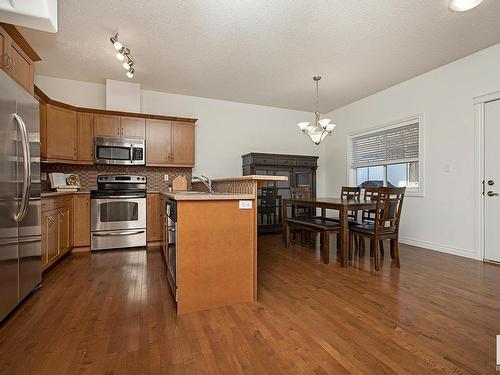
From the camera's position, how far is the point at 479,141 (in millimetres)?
3318

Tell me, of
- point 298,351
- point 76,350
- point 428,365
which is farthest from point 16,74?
point 428,365

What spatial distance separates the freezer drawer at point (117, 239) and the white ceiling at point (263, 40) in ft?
8.04

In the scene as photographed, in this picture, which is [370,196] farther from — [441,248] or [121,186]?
[121,186]

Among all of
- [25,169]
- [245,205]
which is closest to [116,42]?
[25,169]

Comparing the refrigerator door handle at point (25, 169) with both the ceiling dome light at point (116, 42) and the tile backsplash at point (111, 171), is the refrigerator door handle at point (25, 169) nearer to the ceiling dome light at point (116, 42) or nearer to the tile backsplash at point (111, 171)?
the ceiling dome light at point (116, 42)

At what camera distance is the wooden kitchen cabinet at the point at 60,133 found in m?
3.62

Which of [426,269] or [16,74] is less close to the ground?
[16,74]

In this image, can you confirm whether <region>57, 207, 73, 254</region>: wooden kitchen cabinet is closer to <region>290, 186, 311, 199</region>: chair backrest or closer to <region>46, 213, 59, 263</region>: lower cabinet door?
<region>46, 213, 59, 263</region>: lower cabinet door

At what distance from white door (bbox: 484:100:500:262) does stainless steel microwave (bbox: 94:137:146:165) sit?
4.90m

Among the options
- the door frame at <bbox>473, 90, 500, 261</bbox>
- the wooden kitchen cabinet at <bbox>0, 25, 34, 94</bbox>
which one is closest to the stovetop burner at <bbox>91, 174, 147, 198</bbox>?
the wooden kitchen cabinet at <bbox>0, 25, 34, 94</bbox>

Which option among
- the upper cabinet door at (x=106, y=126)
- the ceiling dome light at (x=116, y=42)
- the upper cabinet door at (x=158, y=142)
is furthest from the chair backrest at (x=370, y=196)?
the upper cabinet door at (x=106, y=126)

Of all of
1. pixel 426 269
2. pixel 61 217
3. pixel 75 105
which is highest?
pixel 75 105

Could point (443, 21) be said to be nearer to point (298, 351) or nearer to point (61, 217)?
point (298, 351)

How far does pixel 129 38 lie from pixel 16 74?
4.31 ft
